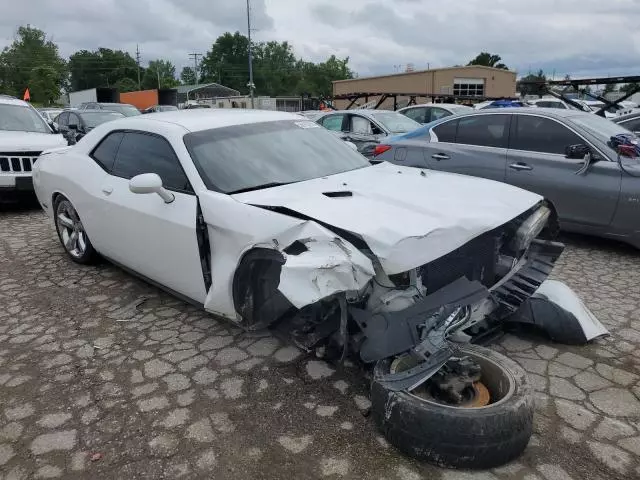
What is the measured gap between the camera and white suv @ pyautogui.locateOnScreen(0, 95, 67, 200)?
7.30 meters

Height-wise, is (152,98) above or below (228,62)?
below

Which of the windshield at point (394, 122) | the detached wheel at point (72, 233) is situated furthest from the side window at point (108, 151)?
the windshield at point (394, 122)

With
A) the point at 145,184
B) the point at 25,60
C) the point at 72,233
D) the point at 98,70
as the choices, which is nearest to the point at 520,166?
the point at 145,184

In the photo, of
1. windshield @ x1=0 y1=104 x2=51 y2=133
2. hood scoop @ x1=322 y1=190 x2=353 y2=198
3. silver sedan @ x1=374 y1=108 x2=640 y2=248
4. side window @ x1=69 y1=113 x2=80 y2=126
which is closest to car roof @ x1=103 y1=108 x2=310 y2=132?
hood scoop @ x1=322 y1=190 x2=353 y2=198

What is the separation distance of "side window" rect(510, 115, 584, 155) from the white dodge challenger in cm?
245

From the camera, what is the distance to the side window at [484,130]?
19.7ft

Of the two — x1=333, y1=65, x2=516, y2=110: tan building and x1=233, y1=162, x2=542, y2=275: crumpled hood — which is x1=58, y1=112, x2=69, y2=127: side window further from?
x1=333, y1=65, x2=516, y2=110: tan building

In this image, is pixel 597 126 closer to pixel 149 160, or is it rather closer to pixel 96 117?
pixel 149 160

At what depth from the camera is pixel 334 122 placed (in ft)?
36.1

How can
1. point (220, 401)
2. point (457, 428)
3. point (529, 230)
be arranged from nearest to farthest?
point (457, 428) → point (220, 401) → point (529, 230)

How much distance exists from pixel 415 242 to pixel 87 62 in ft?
348

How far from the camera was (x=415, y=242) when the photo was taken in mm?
2543

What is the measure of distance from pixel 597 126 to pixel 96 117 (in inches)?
463

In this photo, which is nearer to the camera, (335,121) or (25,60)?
(335,121)
